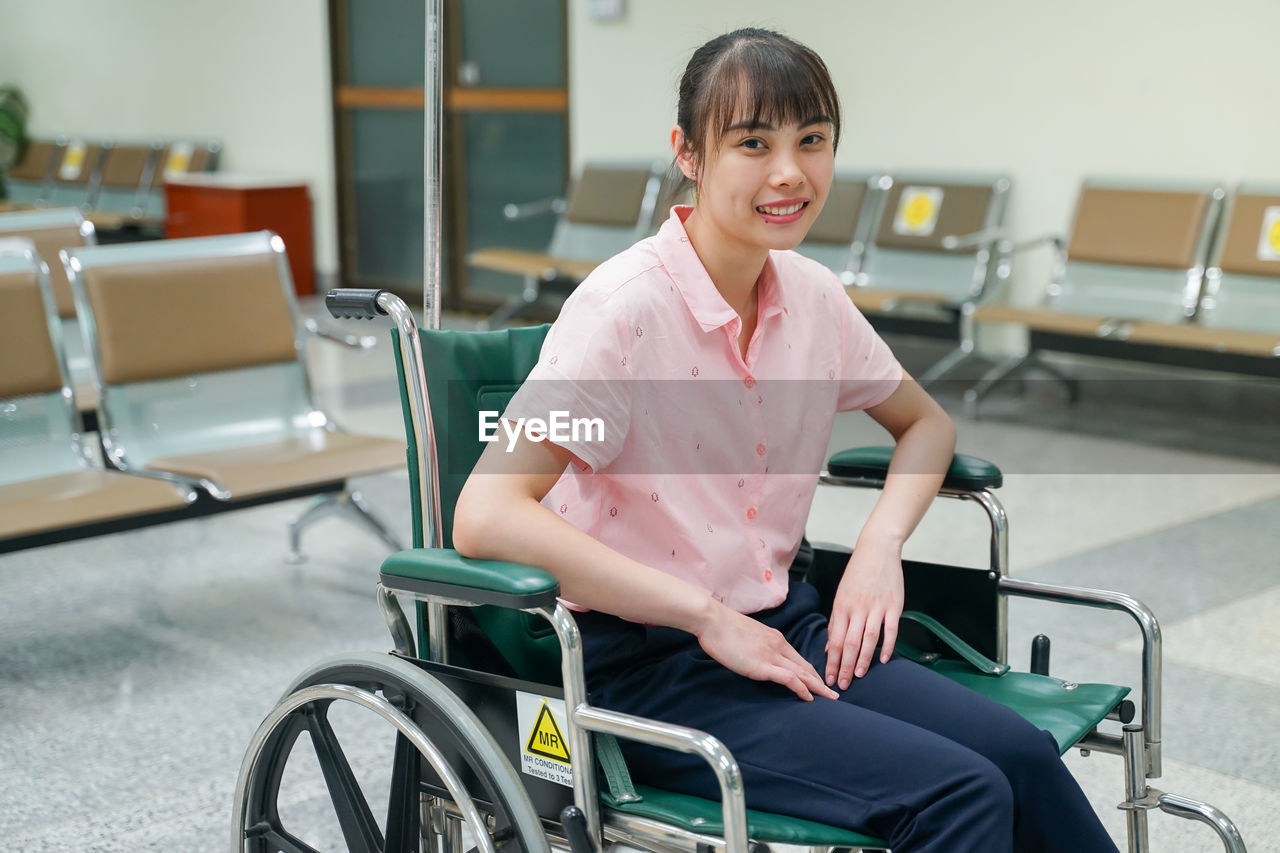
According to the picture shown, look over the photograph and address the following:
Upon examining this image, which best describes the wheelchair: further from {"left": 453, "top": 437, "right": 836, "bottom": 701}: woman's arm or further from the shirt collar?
the shirt collar

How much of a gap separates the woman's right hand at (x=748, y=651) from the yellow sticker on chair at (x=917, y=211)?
190 inches

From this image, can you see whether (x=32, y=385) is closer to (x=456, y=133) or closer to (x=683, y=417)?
(x=683, y=417)

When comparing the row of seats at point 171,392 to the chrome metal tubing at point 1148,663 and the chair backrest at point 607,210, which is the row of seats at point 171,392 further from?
the chair backrest at point 607,210

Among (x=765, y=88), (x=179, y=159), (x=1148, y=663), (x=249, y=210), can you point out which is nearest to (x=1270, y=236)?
(x=1148, y=663)

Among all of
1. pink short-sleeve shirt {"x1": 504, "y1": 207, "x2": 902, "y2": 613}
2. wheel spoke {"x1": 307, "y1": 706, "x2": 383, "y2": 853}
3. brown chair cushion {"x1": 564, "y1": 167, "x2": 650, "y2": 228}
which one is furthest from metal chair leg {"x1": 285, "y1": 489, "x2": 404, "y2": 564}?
brown chair cushion {"x1": 564, "y1": 167, "x2": 650, "y2": 228}

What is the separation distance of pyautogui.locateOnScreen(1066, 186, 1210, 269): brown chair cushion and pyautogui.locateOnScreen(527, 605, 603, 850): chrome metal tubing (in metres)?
4.57

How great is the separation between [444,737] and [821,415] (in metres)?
0.58

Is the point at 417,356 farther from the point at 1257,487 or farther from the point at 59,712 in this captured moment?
the point at 1257,487

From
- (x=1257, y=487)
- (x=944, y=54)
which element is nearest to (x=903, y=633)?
(x=1257, y=487)

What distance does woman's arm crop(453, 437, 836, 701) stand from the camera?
1.48 metres

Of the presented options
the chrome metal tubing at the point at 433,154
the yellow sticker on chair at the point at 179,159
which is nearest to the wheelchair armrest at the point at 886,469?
the chrome metal tubing at the point at 433,154

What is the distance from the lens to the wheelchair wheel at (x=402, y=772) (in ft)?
4.71

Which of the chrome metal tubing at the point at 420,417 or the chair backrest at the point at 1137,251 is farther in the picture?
the chair backrest at the point at 1137,251

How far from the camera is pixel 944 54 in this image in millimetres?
6258
